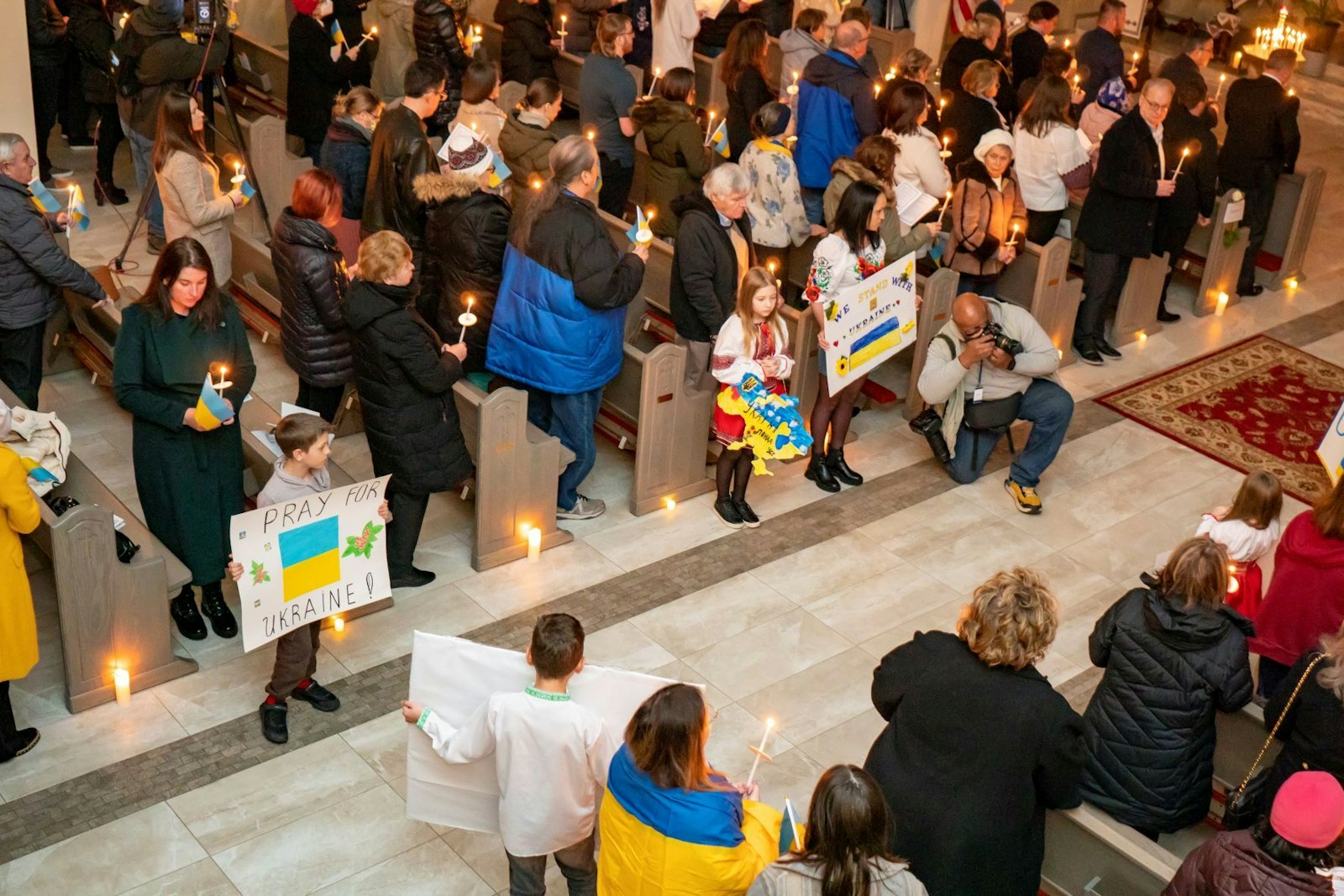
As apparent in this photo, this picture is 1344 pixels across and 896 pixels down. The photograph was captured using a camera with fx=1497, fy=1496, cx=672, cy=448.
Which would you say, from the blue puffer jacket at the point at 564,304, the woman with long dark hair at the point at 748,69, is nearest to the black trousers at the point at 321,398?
the blue puffer jacket at the point at 564,304

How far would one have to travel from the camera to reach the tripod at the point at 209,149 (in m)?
8.63

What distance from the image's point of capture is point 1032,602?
4172mm

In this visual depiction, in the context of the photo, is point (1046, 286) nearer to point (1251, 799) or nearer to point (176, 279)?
point (1251, 799)

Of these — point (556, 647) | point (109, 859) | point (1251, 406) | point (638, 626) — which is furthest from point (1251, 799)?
point (1251, 406)

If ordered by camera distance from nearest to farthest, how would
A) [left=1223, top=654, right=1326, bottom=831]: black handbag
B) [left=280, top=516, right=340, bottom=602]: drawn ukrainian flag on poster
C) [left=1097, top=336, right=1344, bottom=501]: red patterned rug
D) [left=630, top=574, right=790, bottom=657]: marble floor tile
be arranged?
[left=1223, top=654, right=1326, bottom=831]: black handbag < [left=280, top=516, right=340, bottom=602]: drawn ukrainian flag on poster < [left=630, top=574, right=790, bottom=657]: marble floor tile < [left=1097, top=336, right=1344, bottom=501]: red patterned rug

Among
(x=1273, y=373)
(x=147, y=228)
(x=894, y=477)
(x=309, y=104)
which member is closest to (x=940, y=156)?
(x=894, y=477)

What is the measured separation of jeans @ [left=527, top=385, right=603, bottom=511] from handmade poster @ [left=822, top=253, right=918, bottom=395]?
1211 millimetres

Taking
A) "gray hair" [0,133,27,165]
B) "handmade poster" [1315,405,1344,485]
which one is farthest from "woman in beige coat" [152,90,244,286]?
"handmade poster" [1315,405,1344,485]

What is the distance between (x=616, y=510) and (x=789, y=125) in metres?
3.28

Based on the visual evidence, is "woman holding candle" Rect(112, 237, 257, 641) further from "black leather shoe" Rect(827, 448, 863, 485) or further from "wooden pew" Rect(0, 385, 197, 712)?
"black leather shoe" Rect(827, 448, 863, 485)

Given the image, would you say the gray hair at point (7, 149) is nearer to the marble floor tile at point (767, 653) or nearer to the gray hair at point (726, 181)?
the gray hair at point (726, 181)

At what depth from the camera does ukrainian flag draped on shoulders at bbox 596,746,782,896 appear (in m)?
3.81

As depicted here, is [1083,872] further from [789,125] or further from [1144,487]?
[789,125]

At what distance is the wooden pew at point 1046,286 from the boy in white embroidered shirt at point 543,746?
511cm
